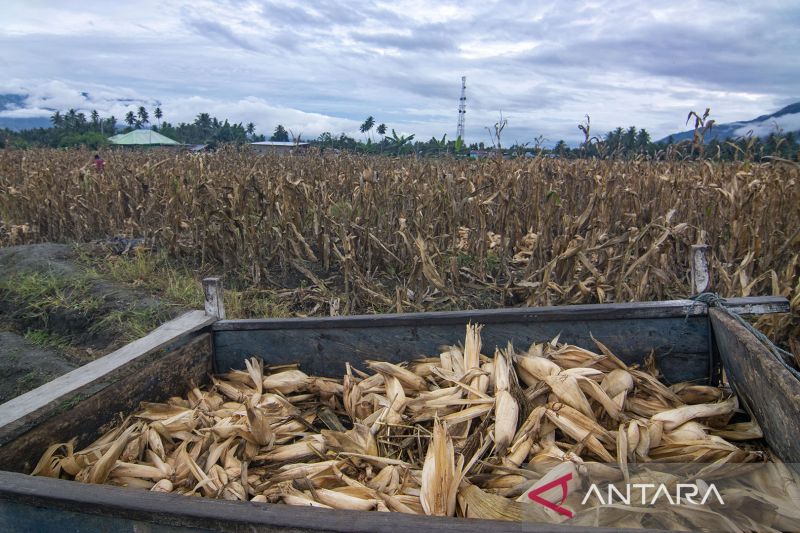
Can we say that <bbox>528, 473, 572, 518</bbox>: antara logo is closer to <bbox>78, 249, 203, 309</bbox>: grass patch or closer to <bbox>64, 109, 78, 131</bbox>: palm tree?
<bbox>78, 249, 203, 309</bbox>: grass patch

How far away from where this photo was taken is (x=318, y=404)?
2568 millimetres

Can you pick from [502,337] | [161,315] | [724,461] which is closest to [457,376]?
[502,337]

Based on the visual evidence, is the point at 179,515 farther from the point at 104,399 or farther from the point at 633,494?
the point at 633,494

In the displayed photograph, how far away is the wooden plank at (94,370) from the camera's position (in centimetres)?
193

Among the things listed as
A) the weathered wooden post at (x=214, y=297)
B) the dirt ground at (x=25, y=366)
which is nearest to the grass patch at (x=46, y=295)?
the dirt ground at (x=25, y=366)

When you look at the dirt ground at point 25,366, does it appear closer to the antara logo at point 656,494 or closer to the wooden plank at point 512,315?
the wooden plank at point 512,315

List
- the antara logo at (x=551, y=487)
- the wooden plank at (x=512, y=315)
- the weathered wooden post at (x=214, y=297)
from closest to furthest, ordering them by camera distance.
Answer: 1. the antara logo at (x=551, y=487)
2. the wooden plank at (x=512, y=315)
3. the weathered wooden post at (x=214, y=297)

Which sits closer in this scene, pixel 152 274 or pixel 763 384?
pixel 763 384

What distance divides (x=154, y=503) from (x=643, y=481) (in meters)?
1.32

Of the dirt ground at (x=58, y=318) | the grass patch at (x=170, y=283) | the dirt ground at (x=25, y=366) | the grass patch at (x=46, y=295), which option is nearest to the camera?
the dirt ground at (x=25, y=366)

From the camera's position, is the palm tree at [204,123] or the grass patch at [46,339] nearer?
the grass patch at [46,339]

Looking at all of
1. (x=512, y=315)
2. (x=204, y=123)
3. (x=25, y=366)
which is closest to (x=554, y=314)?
(x=512, y=315)

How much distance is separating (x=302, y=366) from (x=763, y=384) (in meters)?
1.81

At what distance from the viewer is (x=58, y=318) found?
193 inches
